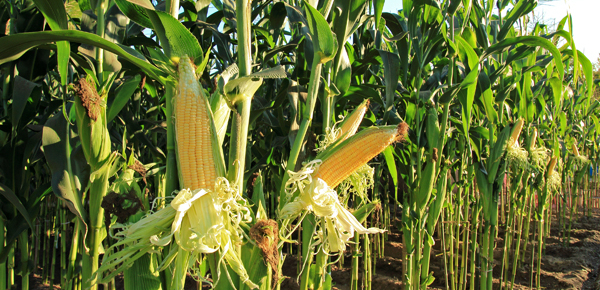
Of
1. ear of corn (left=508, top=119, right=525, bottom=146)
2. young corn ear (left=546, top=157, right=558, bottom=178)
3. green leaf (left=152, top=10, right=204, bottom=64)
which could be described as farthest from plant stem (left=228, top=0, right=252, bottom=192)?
young corn ear (left=546, top=157, right=558, bottom=178)

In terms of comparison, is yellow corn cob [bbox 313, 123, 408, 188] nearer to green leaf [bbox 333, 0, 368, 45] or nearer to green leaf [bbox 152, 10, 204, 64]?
green leaf [bbox 152, 10, 204, 64]

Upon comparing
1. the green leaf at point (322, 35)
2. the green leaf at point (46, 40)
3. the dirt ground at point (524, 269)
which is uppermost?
the green leaf at point (322, 35)

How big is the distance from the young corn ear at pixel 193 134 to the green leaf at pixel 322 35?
1.31ft

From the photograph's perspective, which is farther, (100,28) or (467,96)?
(467,96)

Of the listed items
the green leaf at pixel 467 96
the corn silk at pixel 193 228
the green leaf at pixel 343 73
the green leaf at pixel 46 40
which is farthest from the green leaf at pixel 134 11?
the green leaf at pixel 467 96

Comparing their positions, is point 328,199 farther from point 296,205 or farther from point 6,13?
point 6,13

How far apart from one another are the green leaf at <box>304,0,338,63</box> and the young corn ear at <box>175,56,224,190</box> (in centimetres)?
40

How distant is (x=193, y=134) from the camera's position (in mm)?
842

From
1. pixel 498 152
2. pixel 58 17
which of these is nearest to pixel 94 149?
pixel 58 17

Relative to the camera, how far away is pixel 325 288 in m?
1.60

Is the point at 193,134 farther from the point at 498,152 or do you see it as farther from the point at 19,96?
the point at 498,152

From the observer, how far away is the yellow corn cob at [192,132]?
841 millimetres

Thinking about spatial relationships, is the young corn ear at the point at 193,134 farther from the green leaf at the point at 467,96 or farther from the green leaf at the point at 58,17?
the green leaf at the point at 467,96

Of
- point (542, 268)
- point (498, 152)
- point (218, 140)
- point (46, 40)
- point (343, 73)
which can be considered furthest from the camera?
point (542, 268)
